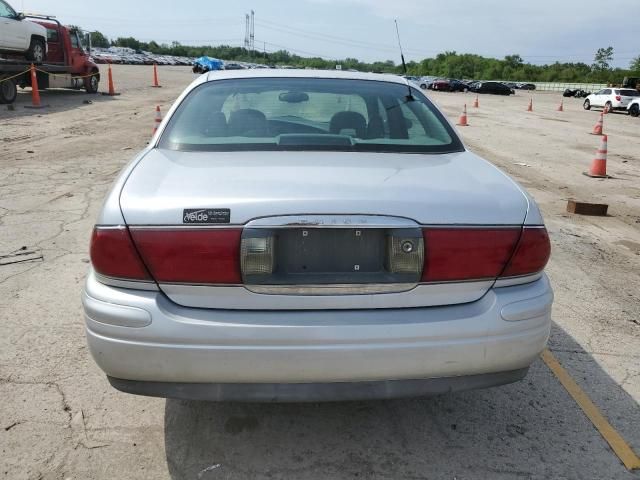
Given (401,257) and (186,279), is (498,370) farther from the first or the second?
(186,279)

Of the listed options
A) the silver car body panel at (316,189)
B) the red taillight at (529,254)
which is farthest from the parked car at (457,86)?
the red taillight at (529,254)

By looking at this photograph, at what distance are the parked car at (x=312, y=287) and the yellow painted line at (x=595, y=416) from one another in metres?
0.70

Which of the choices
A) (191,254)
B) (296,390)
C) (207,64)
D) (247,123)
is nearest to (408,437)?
(296,390)

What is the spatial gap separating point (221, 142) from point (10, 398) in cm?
170

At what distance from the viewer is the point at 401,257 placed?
2.17 meters

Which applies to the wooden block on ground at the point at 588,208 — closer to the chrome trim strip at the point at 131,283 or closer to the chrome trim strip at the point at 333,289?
the chrome trim strip at the point at 333,289

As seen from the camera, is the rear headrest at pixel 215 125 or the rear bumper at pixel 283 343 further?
the rear headrest at pixel 215 125

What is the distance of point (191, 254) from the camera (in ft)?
6.96

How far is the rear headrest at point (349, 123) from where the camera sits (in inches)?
126

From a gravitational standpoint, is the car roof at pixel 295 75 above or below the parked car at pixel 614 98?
above

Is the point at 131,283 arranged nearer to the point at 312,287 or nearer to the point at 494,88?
the point at 312,287

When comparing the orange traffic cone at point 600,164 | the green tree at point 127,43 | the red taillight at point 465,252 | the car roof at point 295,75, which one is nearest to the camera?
the red taillight at point 465,252

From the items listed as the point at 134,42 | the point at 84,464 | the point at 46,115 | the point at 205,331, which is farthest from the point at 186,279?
the point at 134,42

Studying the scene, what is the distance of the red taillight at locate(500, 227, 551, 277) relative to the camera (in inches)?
90.4
